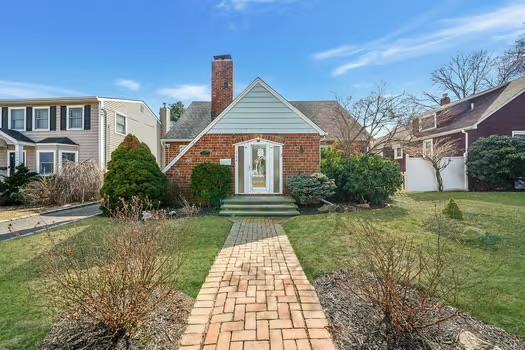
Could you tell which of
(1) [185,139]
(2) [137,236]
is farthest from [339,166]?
(1) [185,139]

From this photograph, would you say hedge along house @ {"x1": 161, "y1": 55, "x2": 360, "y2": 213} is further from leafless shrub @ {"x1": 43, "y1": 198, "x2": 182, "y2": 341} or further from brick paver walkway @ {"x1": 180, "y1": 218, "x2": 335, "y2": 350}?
leafless shrub @ {"x1": 43, "y1": 198, "x2": 182, "y2": 341}

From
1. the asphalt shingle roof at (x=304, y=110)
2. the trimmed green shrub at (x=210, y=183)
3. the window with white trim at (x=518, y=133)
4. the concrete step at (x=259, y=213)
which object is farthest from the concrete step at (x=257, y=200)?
the window with white trim at (x=518, y=133)

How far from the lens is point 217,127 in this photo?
512 inches

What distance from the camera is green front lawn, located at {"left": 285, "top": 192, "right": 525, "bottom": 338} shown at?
370 cm

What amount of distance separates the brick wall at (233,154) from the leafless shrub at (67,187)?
553 cm

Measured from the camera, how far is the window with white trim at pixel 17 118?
1972 centimetres

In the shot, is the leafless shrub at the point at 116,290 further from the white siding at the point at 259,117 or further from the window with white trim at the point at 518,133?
the window with white trim at the point at 518,133

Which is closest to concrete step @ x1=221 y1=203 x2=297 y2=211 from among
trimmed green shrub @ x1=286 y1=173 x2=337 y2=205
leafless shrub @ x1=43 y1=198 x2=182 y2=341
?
trimmed green shrub @ x1=286 y1=173 x2=337 y2=205

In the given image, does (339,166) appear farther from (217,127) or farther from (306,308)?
(306,308)

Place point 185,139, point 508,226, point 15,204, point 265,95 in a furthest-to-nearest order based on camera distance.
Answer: point 185,139 → point 15,204 → point 265,95 → point 508,226

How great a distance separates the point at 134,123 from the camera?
22.8m

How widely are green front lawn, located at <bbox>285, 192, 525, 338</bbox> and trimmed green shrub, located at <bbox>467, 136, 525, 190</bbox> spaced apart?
646cm

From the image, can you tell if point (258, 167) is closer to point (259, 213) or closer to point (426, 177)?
point (259, 213)

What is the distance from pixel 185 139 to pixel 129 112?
5.00 metres
